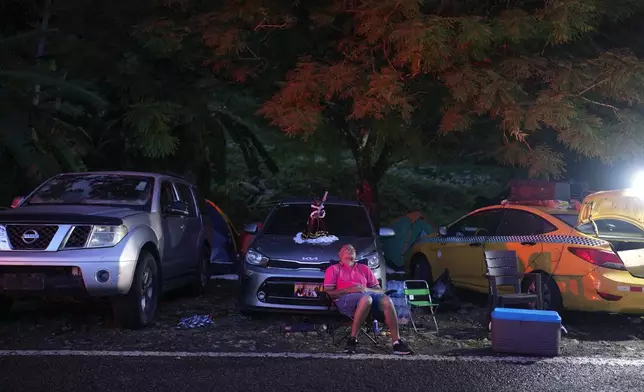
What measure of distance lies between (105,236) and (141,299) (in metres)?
0.86

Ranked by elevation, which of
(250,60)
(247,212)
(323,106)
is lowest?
(247,212)

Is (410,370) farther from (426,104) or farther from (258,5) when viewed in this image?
(258,5)

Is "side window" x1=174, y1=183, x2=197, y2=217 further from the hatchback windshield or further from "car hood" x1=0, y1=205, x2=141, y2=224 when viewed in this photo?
"car hood" x1=0, y1=205, x2=141, y2=224

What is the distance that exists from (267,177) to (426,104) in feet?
60.0

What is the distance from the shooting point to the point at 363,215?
10.2 m

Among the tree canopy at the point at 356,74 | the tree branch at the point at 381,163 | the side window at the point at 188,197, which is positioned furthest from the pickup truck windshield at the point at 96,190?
the tree branch at the point at 381,163

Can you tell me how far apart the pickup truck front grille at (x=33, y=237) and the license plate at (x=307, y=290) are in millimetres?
2643

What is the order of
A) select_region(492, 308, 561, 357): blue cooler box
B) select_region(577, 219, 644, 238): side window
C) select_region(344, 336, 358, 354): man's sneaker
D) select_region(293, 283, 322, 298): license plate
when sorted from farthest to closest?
select_region(577, 219, 644, 238): side window, select_region(293, 283, 322, 298): license plate, select_region(344, 336, 358, 354): man's sneaker, select_region(492, 308, 561, 357): blue cooler box

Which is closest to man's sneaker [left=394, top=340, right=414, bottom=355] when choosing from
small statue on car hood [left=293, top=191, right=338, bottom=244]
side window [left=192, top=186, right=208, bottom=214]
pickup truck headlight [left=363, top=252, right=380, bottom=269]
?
pickup truck headlight [left=363, top=252, right=380, bottom=269]

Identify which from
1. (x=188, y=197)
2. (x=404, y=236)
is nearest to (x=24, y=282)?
(x=188, y=197)

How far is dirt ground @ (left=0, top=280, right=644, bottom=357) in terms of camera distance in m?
7.58

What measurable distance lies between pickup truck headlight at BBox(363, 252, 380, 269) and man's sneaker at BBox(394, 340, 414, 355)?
5.23ft

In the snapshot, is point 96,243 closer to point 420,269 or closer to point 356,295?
point 356,295

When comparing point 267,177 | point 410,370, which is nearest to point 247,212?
point 267,177
